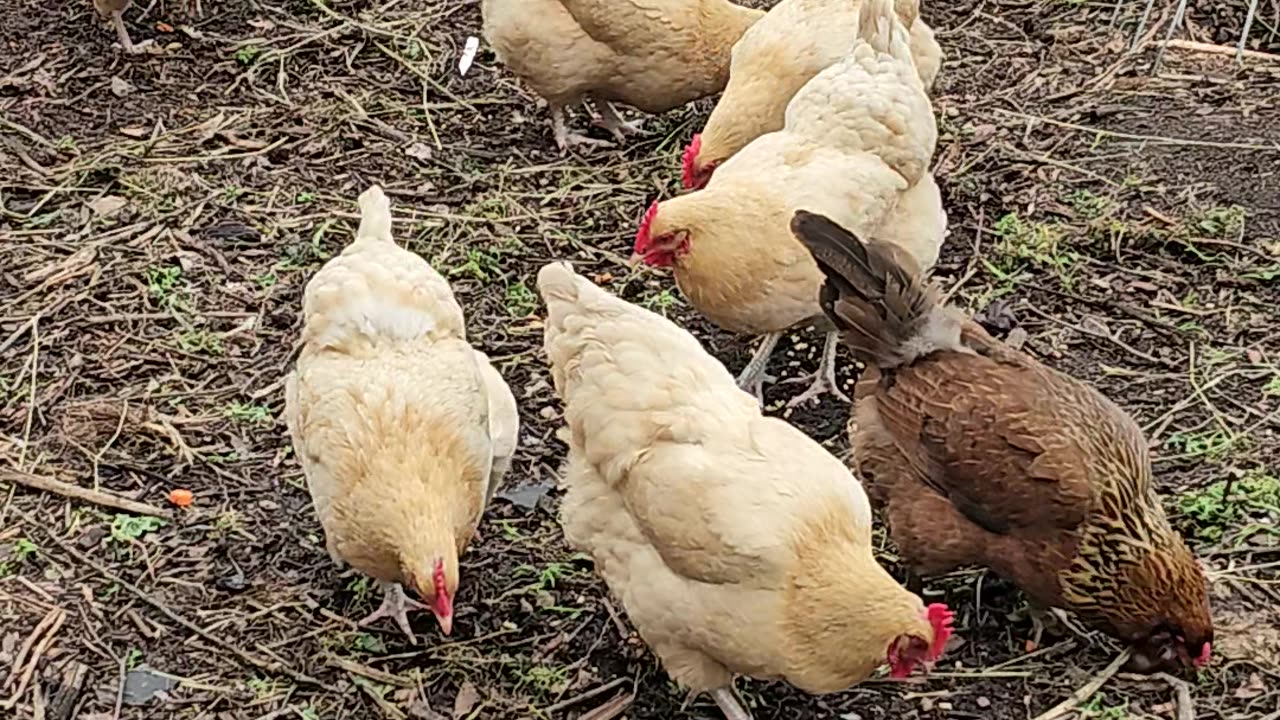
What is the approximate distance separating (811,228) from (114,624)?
2.24m

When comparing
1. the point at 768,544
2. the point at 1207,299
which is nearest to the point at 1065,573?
the point at 768,544

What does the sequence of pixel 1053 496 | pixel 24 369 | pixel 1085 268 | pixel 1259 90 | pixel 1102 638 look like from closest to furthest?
1. pixel 1053 496
2. pixel 1102 638
3. pixel 24 369
4. pixel 1085 268
5. pixel 1259 90

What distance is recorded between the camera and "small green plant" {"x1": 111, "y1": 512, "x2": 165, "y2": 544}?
443 centimetres

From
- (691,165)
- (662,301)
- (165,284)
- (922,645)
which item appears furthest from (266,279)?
(922,645)

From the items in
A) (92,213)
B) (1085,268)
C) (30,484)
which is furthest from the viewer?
(92,213)

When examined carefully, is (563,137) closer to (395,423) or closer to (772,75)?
(772,75)

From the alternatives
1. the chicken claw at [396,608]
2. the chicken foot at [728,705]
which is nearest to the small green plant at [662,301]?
the chicken claw at [396,608]

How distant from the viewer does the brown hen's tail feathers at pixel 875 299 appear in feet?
13.3

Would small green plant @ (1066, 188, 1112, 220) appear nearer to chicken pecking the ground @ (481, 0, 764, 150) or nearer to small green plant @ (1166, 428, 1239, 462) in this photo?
small green plant @ (1166, 428, 1239, 462)

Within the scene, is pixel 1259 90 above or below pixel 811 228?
below

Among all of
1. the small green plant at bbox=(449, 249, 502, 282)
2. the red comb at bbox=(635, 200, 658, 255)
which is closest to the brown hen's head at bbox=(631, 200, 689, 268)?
the red comb at bbox=(635, 200, 658, 255)

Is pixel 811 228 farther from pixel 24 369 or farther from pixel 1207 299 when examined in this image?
pixel 24 369

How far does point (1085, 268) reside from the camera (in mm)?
5508

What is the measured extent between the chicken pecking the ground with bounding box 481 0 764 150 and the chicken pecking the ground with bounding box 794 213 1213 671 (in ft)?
6.88
